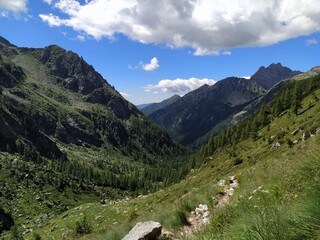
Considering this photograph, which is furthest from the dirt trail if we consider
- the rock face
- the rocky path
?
the rock face

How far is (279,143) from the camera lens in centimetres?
8488

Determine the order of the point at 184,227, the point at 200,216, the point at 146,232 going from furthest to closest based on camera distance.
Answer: the point at 200,216 → the point at 184,227 → the point at 146,232

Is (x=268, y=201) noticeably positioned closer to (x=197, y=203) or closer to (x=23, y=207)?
(x=197, y=203)

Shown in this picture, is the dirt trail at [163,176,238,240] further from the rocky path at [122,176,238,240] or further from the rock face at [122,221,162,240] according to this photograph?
the rock face at [122,221,162,240]

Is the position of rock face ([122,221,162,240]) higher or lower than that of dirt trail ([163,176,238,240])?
higher

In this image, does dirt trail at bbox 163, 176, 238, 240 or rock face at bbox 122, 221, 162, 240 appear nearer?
rock face at bbox 122, 221, 162, 240

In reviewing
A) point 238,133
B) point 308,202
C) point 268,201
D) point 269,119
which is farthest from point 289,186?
point 238,133

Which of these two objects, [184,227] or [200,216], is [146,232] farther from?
[200,216]

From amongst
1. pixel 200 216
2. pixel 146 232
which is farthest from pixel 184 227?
pixel 146 232

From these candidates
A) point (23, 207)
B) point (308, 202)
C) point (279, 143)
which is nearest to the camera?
point (308, 202)

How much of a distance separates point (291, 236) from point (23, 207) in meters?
160

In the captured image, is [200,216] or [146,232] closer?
[146,232]

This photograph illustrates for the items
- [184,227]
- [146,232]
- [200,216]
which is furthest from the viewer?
[200,216]

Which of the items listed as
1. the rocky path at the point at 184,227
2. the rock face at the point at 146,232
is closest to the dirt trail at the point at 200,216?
the rocky path at the point at 184,227
